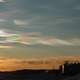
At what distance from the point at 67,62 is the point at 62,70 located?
19.1ft

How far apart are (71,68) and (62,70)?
21.2ft

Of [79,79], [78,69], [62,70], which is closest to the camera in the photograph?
[79,79]

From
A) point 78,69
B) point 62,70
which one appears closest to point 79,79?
point 78,69

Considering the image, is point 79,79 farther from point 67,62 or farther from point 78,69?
point 67,62

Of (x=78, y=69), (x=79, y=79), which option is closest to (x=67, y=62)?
(x=78, y=69)

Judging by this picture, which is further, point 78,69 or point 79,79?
point 78,69

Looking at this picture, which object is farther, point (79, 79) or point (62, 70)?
point (62, 70)

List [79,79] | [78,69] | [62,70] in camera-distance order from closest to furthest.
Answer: [79,79] → [78,69] → [62,70]

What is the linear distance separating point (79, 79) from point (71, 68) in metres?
51.2

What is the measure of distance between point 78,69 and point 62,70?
33.7 feet

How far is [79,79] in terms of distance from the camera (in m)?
75.1

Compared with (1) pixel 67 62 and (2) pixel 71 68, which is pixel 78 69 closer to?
(2) pixel 71 68

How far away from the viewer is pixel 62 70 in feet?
433

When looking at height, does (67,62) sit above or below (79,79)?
above
